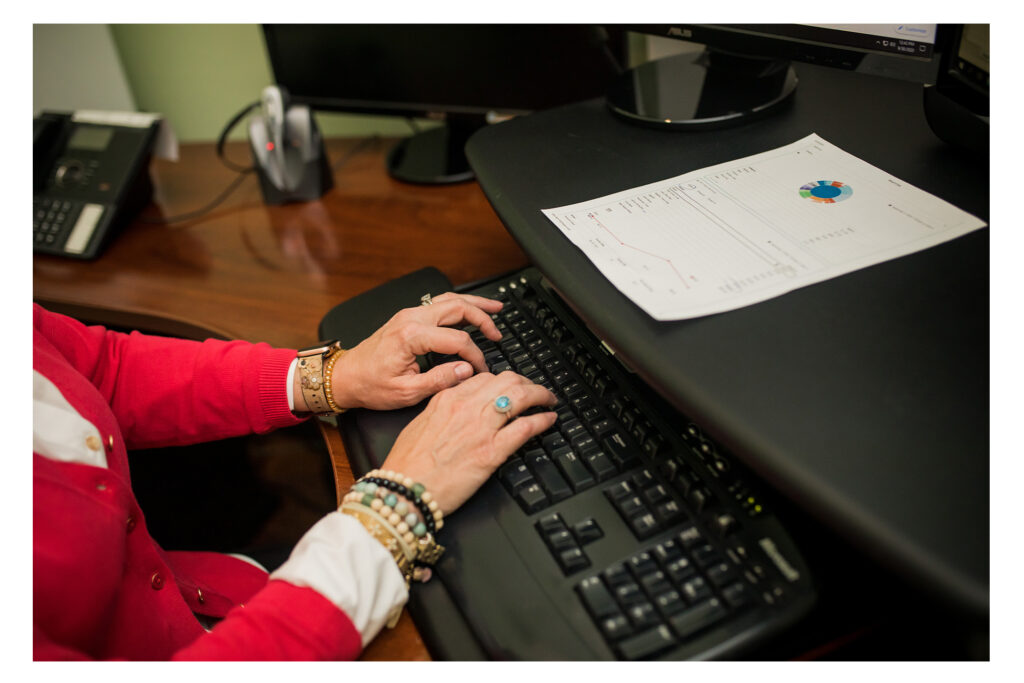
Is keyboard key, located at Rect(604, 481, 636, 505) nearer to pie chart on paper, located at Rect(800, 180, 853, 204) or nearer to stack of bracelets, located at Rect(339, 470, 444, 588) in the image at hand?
stack of bracelets, located at Rect(339, 470, 444, 588)

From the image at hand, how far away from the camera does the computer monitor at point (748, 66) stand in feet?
2.28

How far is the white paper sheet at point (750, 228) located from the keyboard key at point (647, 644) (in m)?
0.23

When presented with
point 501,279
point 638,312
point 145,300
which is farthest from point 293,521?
point 638,312

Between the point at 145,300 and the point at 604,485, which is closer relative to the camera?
the point at 604,485

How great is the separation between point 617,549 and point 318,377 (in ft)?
1.26

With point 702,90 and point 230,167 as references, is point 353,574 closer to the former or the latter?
point 702,90

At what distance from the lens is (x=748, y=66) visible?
2.94 ft

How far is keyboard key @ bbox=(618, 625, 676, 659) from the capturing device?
1.56 feet

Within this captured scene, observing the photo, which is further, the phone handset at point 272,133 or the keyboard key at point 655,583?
the phone handset at point 272,133

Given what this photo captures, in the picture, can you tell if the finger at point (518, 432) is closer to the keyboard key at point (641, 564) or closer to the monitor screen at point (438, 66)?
the keyboard key at point (641, 564)

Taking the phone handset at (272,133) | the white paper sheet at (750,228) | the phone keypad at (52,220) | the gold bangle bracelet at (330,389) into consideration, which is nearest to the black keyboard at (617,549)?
the white paper sheet at (750,228)

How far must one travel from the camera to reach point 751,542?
1.68 ft
